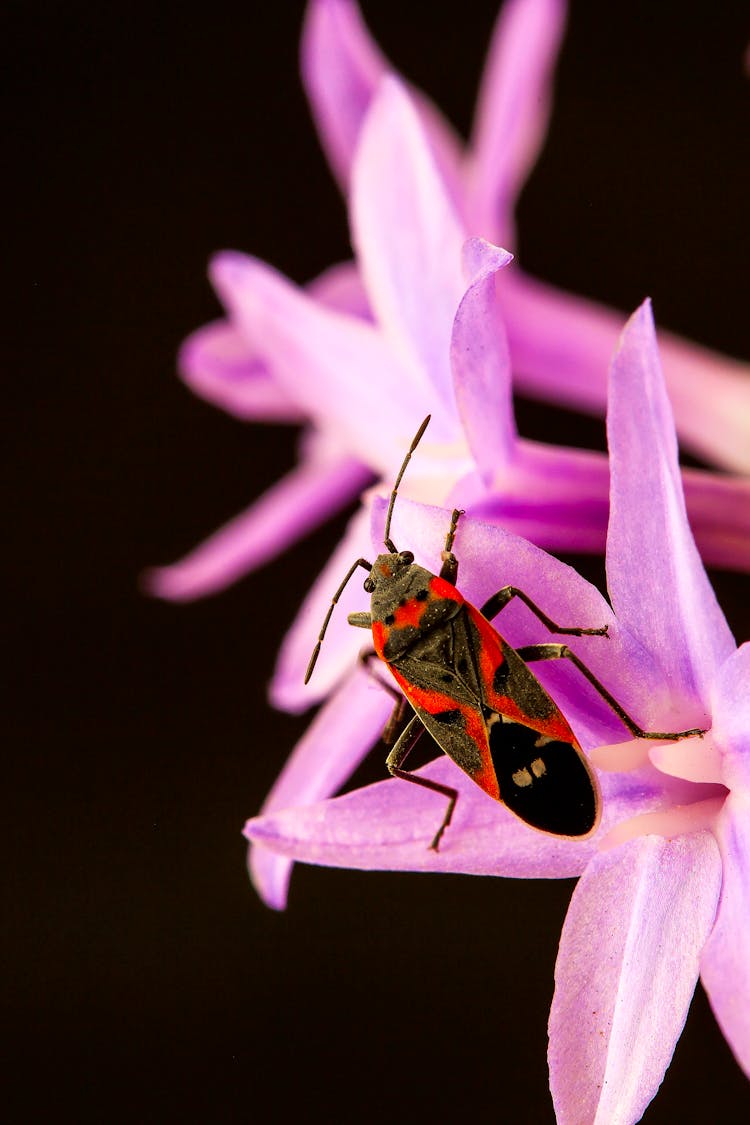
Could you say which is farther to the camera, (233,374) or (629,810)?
(233,374)

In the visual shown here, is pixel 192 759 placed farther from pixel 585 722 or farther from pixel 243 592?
pixel 585 722

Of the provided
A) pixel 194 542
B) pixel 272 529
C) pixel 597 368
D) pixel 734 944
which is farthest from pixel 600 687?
pixel 194 542

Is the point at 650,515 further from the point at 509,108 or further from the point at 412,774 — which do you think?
the point at 509,108

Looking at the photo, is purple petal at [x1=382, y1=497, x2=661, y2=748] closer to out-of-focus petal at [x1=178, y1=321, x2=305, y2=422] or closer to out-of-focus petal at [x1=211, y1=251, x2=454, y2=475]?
out-of-focus petal at [x1=211, y1=251, x2=454, y2=475]

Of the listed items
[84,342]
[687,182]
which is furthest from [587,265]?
[84,342]

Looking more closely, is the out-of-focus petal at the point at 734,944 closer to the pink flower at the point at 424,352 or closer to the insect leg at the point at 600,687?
the insect leg at the point at 600,687

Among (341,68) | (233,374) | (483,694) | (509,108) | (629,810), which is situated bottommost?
(629,810)

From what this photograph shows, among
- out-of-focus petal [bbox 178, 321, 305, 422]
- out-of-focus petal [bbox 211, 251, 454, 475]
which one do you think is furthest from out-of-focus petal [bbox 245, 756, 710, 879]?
out-of-focus petal [bbox 178, 321, 305, 422]
